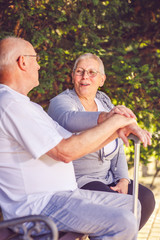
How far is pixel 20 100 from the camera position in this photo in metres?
2.07

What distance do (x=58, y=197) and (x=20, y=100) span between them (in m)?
0.63

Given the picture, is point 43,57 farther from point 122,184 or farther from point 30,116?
point 30,116

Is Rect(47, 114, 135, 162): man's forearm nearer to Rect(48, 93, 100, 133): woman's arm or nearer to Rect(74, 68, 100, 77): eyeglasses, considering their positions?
Rect(48, 93, 100, 133): woman's arm

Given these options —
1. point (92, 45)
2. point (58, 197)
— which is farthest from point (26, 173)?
point (92, 45)

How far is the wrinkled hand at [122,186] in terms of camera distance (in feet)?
10.0

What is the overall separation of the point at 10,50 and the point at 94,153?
1.18m

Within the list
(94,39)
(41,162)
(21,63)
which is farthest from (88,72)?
(41,162)

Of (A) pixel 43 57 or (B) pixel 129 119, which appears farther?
(A) pixel 43 57

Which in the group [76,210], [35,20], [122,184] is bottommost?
[122,184]

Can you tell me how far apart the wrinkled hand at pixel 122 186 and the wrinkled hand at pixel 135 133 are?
33.2 inches

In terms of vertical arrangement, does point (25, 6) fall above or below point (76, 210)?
above

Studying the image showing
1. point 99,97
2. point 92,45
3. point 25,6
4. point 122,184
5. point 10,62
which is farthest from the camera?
point 92,45

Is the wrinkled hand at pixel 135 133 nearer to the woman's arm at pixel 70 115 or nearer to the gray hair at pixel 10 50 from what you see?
the woman's arm at pixel 70 115

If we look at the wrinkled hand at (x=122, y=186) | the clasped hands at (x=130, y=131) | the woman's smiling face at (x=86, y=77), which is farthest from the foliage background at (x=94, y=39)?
the clasped hands at (x=130, y=131)
